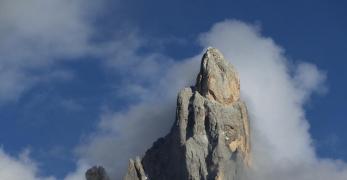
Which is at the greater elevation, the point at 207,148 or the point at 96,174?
the point at 207,148

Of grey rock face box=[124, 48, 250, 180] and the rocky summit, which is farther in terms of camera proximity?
grey rock face box=[124, 48, 250, 180]

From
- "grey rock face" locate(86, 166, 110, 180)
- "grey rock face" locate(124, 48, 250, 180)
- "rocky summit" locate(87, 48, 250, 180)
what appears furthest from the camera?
"grey rock face" locate(124, 48, 250, 180)

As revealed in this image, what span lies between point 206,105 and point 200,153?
1458cm

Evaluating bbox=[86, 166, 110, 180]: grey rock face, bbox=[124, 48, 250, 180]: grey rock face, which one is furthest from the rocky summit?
bbox=[86, 166, 110, 180]: grey rock face

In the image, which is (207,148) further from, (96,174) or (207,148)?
(96,174)

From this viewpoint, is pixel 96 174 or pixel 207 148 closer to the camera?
pixel 96 174

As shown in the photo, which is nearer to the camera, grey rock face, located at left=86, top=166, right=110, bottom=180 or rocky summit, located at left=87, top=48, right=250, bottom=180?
grey rock face, located at left=86, top=166, right=110, bottom=180

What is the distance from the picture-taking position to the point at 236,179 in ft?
612

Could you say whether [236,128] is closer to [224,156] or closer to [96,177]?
[224,156]

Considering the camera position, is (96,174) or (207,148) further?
(207,148)

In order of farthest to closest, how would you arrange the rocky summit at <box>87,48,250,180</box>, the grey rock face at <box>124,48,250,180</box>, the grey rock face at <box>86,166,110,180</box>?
1. the grey rock face at <box>124,48,250,180</box>
2. the rocky summit at <box>87,48,250,180</box>
3. the grey rock face at <box>86,166,110,180</box>

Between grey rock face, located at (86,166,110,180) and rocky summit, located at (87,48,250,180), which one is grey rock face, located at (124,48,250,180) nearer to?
rocky summit, located at (87,48,250,180)

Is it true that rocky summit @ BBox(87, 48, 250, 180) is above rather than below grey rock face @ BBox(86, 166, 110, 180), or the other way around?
above

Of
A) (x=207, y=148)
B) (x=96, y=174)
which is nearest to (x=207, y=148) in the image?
(x=207, y=148)
